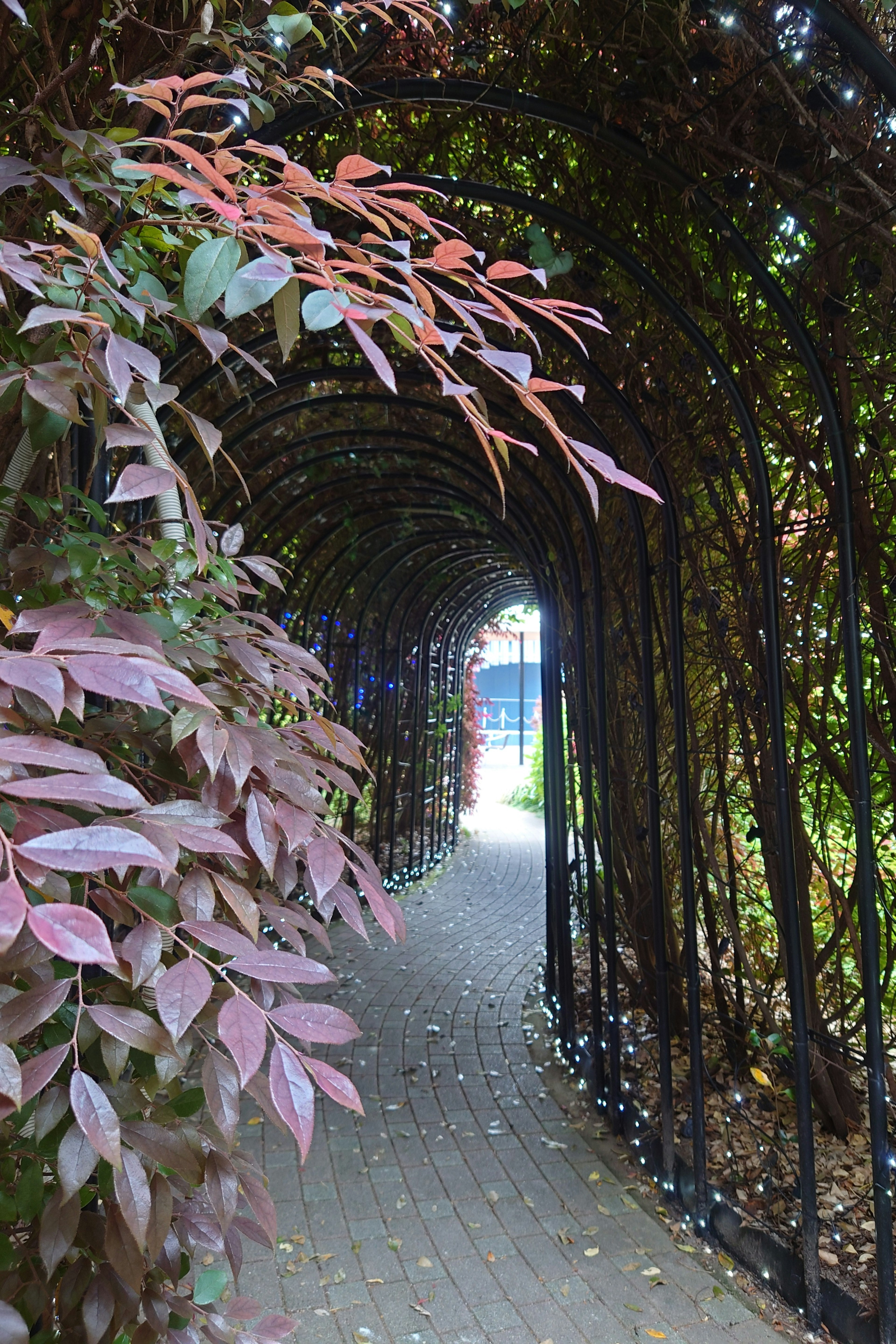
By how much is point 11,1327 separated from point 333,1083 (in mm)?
254

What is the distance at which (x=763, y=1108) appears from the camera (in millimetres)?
2477

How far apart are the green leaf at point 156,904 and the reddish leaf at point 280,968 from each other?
0.08m

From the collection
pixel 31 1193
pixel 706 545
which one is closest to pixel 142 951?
pixel 31 1193

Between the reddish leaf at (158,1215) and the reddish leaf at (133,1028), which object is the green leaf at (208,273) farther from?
the reddish leaf at (158,1215)

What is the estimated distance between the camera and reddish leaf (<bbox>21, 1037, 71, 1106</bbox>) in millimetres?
538

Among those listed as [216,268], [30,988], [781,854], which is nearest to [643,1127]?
[781,854]

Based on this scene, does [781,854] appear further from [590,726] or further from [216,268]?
[216,268]

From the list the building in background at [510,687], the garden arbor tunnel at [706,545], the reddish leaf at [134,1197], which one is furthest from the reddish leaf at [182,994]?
the building in background at [510,687]

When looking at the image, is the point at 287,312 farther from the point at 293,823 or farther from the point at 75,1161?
the point at 75,1161

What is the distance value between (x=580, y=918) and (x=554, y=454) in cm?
222

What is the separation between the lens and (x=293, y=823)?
71cm

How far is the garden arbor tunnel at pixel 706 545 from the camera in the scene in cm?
182

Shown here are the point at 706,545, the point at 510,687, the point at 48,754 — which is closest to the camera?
the point at 48,754

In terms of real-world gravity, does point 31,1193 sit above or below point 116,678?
below
